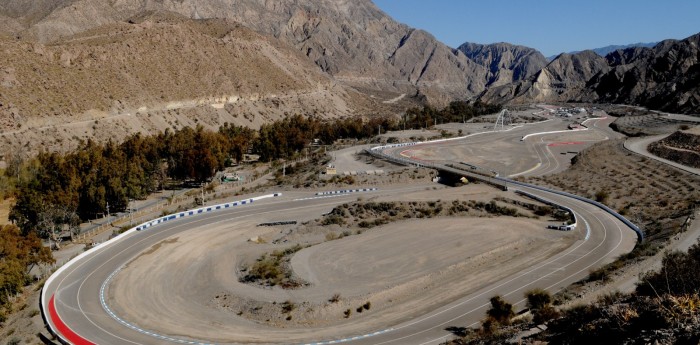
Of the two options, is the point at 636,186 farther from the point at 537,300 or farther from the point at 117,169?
the point at 117,169

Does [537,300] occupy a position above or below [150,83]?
below

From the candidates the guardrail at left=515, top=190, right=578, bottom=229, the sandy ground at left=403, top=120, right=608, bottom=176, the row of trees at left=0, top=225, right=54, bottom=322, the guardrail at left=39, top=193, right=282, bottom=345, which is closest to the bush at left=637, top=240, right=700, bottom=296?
the guardrail at left=515, top=190, right=578, bottom=229

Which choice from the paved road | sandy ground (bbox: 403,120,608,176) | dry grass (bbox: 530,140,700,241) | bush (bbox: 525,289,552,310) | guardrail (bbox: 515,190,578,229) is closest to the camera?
bush (bbox: 525,289,552,310)

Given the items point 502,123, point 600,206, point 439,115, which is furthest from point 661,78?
point 600,206

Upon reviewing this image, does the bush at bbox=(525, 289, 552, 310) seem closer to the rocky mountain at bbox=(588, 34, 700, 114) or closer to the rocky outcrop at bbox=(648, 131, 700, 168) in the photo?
the rocky outcrop at bbox=(648, 131, 700, 168)

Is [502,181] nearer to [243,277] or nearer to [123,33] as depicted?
[243,277]

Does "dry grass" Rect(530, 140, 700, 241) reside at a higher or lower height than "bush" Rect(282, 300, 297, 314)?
lower

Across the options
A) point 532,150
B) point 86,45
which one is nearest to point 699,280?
point 532,150
